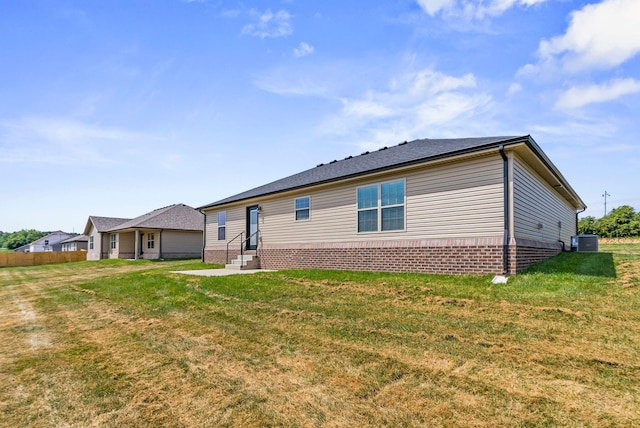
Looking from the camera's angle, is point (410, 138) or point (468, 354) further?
point (410, 138)

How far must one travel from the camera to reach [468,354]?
13.4 feet

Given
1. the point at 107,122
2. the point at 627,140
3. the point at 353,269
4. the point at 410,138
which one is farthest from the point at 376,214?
the point at 627,140

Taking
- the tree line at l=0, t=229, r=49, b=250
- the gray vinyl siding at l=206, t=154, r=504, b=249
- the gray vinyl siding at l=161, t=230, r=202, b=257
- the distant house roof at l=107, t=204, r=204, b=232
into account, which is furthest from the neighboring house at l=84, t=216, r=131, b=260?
the tree line at l=0, t=229, r=49, b=250

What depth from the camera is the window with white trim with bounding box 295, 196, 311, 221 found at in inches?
538

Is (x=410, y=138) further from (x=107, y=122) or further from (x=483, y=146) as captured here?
(x=107, y=122)

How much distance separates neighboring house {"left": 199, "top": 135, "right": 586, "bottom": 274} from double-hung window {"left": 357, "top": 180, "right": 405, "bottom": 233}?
1.2 inches

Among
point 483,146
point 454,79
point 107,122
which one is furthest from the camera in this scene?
point 107,122

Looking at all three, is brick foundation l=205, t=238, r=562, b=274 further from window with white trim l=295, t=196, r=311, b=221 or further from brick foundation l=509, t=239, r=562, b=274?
window with white trim l=295, t=196, r=311, b=221

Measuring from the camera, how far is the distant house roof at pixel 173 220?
93.2 ft

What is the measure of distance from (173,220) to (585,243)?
28.7 metres

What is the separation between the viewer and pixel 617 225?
3606 centimetres

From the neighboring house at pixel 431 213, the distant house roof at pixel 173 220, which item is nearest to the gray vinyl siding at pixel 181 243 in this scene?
the distant house roof at pixel 173 220

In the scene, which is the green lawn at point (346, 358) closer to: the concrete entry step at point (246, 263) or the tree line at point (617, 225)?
the concrete entry step at point (246, 263)

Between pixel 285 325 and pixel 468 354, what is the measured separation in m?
2.86
